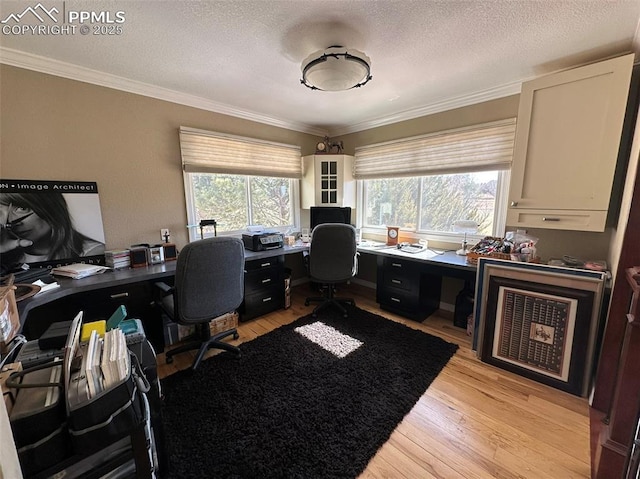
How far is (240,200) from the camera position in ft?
10.6

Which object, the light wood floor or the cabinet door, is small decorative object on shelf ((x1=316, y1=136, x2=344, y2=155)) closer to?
→ the cabinet door

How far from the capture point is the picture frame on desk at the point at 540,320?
1.69 meters

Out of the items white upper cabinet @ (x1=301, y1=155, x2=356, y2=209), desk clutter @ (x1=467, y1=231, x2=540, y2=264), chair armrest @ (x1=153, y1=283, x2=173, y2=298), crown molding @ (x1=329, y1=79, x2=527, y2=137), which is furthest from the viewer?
white upper cabinet @ (x1=301, y1=155, x2=356, y2=209)

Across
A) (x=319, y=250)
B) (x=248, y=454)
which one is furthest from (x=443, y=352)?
(x=248, y=454)

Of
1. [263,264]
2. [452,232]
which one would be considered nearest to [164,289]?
[263,264]

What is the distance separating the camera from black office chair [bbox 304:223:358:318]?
8.55ft

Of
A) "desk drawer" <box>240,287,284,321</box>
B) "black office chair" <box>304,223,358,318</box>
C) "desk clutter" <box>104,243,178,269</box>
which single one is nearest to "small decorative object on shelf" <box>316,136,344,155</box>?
"black office chair" <box>304,223,358,318</box>

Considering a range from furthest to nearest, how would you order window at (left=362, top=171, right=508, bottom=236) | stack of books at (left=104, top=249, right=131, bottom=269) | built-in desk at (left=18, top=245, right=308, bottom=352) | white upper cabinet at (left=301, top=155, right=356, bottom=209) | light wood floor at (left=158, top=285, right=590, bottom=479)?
white upper cabinet at (left=301, top=155, right=356, bottom=209), window at (left=362, top=171, right=508, bottom=236), stack of books at (left=104, top=249, right=131, bottom=269), built-in desk at (left=18, top=245, right=308, bottom=352), light wood floor at (left=158, top=285, right=590, bottom=479)

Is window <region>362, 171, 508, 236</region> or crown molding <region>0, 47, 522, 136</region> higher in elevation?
crown molding <region>0, 47, 522, 136</region>

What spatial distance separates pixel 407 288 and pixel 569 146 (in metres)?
1.73

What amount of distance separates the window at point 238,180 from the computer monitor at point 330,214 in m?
0.41

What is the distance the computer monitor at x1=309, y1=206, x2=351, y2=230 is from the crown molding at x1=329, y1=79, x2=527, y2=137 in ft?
3.81

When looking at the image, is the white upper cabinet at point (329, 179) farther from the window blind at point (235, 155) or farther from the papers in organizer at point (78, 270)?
the papers in organizer at point (78, 270)

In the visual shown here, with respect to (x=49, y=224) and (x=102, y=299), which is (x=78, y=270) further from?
(x=49, y=224)
